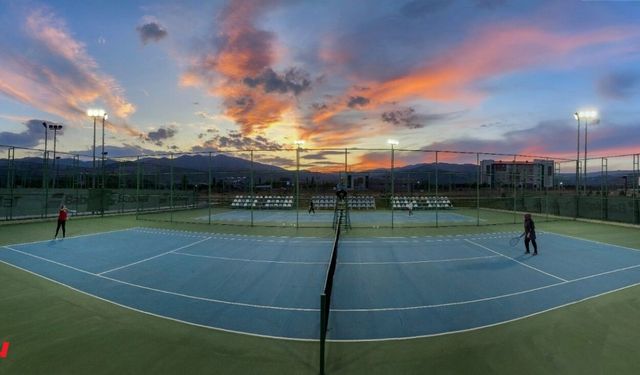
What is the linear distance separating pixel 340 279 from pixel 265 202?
34161mm

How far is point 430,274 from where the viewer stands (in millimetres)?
12047

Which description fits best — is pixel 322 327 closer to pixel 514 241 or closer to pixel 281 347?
pixel 281 347

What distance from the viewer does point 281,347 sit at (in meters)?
6.62

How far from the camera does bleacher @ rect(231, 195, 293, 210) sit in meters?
43.8

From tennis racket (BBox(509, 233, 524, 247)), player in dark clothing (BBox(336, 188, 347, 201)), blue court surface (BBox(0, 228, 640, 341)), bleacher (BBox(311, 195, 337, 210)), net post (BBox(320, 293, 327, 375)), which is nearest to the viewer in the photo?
net post (BBox(320, 293, 327, 375))

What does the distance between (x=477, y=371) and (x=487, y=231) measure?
19.5m

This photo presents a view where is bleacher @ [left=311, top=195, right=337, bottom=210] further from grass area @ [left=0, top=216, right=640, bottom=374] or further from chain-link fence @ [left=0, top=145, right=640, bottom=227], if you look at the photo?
grass area @ [left=0, top=216, right=640, bottom=374]

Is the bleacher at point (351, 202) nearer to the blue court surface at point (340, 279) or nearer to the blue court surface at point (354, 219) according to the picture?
the blue court surface at point (354, 219)

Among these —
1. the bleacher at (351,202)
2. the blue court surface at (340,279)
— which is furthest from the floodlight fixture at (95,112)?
the bleacher at (351,202)

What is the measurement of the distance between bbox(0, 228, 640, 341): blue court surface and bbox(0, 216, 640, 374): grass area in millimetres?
471

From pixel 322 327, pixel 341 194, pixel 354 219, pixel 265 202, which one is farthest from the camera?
pixel 265 202

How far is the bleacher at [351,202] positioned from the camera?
4410 centimetres

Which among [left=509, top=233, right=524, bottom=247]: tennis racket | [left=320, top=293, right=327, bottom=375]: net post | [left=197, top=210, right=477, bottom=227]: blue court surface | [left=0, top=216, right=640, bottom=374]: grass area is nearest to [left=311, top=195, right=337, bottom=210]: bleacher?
[left=197, top=210, right=477, bottom=227]: blue court surface

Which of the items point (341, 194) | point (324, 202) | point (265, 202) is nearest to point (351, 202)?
point (324, 202)
